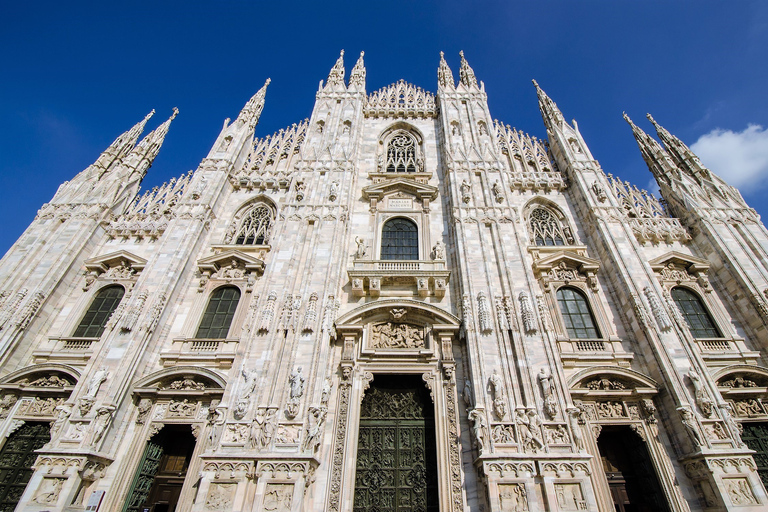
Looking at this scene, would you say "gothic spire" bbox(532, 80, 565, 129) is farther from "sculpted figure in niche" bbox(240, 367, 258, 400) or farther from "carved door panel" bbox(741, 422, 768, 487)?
"sculpted figure in niche" bbox(240, 367, 258, 400)

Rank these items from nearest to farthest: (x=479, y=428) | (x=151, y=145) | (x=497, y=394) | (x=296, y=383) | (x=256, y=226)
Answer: (x=479, y=428) < (x=497, y=394) < (x=296, y=383) < (x=256, y=226) < (x=151, y=145)

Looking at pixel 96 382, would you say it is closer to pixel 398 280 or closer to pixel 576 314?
pixel 398 280

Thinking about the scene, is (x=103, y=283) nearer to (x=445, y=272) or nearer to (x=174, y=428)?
(x=174, y=428)

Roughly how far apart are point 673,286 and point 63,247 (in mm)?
22600

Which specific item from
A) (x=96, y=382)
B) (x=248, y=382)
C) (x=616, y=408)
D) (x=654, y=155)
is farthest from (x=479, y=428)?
(x=654, y=155)

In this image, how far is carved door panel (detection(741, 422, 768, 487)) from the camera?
10.4 m

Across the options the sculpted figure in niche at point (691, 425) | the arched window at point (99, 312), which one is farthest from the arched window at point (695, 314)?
the arched window at point (99, 312)

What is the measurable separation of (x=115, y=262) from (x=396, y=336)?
11.2 metres

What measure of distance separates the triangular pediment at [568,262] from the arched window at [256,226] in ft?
35.5

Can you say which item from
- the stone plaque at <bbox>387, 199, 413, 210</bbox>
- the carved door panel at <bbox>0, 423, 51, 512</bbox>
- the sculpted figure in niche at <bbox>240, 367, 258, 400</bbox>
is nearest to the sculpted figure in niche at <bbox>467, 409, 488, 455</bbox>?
the sculpted figure in niche at <bbox>240, 367, 258, 400</bbox>

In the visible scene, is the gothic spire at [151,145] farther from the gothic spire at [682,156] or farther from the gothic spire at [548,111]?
the gothic spire at [682,156]

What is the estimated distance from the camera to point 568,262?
47.1 ft

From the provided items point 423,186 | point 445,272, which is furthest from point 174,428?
point 423,186

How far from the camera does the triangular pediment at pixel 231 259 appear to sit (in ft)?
46.8
